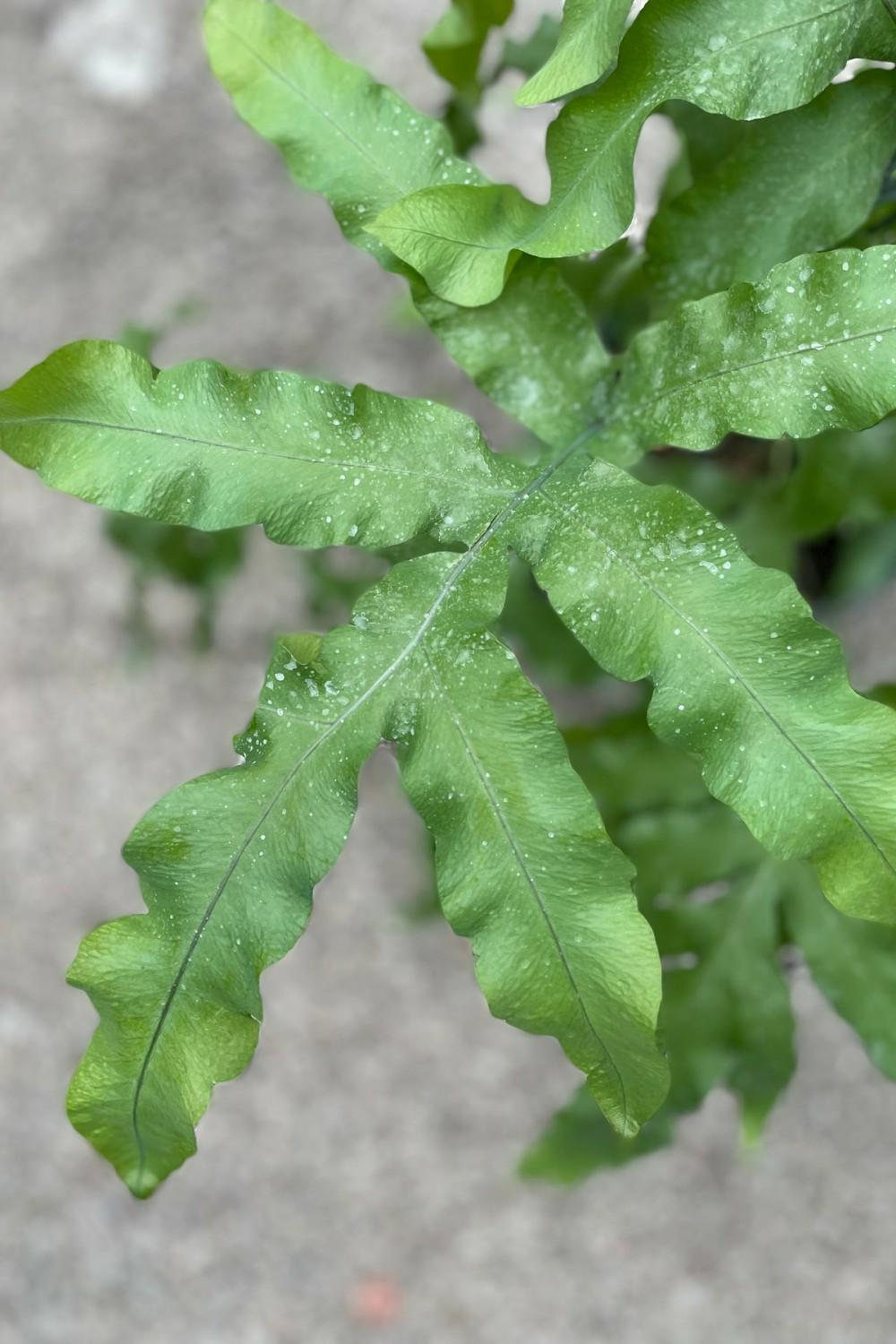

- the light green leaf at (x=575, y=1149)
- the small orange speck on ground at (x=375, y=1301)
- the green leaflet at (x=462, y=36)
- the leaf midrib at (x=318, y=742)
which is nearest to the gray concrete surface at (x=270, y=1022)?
the small orange speck on ground at (x=375, y=1301)

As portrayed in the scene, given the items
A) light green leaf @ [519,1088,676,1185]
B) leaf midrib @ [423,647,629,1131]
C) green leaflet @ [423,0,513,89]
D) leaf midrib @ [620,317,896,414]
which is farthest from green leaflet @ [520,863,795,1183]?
green leaflet @ [423,0,513,89]

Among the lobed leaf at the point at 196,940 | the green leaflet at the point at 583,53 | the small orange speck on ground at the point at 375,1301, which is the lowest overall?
the small orange speck on ground at the point at 375,1301

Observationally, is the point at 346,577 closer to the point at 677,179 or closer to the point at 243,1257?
the point at 677,179

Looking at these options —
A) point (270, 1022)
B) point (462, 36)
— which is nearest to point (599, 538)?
point (462, 36)

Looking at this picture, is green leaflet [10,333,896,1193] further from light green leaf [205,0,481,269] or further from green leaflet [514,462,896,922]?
light green leaf [205,0,481,269]

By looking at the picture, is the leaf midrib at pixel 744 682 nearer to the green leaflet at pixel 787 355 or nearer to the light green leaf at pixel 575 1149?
the green leaflet at pixel 787 355

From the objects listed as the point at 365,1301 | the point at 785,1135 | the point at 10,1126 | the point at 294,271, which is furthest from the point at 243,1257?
the point at 294,271
